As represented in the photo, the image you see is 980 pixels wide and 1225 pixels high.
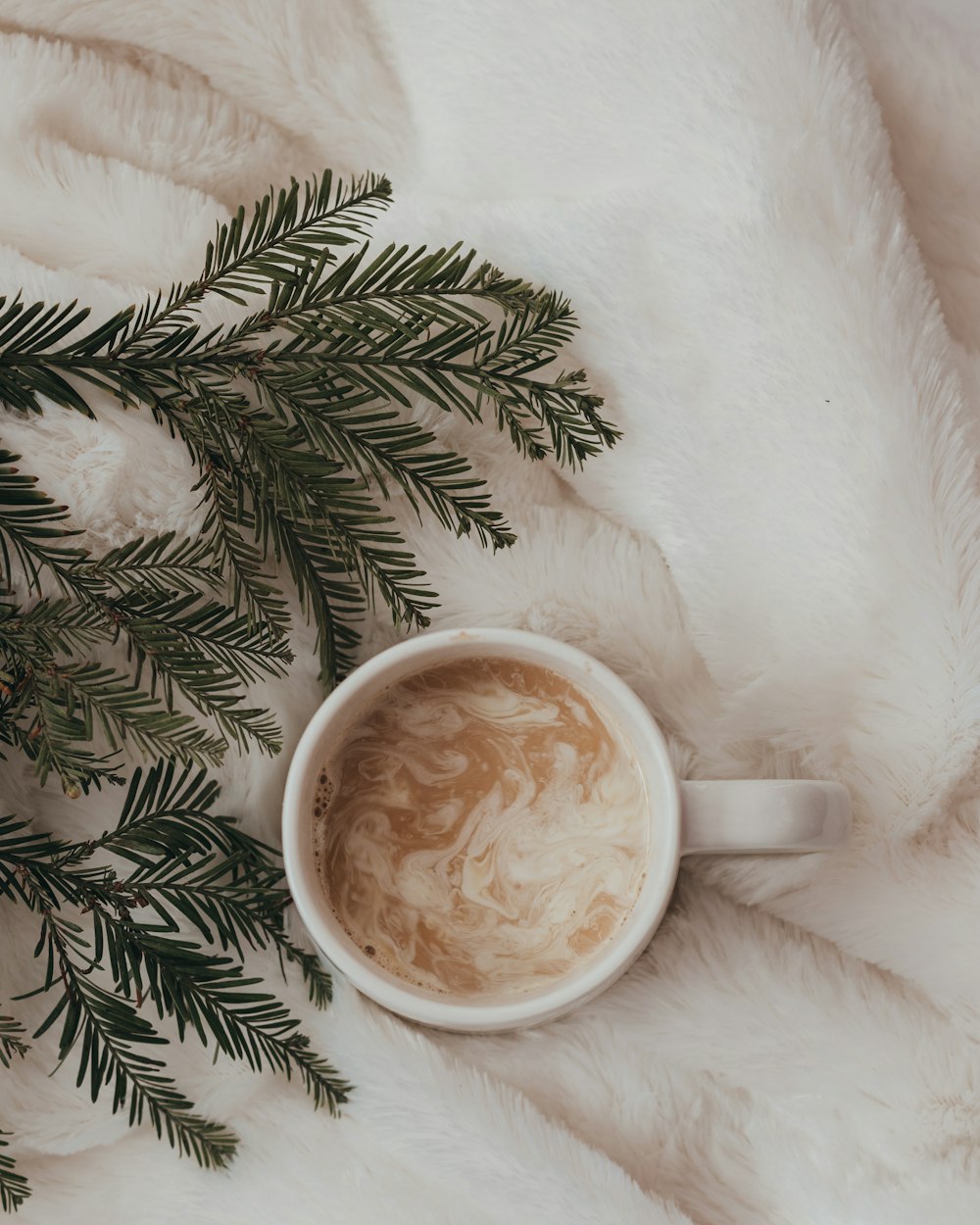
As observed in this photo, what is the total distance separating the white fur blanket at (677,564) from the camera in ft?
1.96

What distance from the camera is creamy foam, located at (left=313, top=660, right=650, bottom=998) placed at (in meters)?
0.61

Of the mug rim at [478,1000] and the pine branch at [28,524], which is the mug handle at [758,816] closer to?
the mug rim at [478,1000]

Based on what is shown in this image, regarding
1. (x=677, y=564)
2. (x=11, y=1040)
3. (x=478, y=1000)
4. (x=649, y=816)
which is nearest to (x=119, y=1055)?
(x=11, y=1040)

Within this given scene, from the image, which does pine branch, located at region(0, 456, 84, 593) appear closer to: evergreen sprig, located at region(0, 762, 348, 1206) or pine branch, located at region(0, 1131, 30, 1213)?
evergreen sprig, located at region(0, 762, 348, 1206)

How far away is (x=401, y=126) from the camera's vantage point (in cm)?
67

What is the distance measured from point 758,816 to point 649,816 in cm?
9

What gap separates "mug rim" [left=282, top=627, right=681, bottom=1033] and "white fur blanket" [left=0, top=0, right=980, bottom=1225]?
46 millimetres

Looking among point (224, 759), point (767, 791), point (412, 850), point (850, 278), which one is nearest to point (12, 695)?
point (224, 759)

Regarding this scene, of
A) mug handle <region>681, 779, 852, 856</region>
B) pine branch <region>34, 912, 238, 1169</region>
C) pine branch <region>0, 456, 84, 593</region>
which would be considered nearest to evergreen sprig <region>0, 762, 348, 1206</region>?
pine branch <region>34, 912, 238, 1169</region>

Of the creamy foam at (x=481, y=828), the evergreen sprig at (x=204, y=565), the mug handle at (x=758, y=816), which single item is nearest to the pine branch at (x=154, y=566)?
the evergreen sprig at (x=204, y=565)

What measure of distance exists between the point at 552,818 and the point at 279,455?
264 mm

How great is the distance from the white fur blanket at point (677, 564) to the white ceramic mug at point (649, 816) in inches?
1.8

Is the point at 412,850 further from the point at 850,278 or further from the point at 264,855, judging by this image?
Answer: the point at 850,278

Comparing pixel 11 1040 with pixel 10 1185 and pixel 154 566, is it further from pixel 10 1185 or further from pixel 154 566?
pixel 154 566
